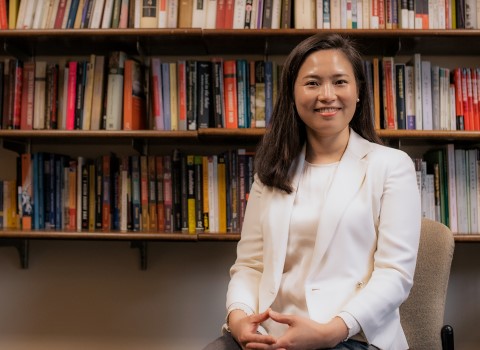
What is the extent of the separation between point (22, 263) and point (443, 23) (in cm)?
182

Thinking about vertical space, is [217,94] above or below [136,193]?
above

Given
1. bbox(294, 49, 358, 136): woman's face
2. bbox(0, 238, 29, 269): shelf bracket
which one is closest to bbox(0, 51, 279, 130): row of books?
bbox(0, 238, 29, 269): shelf bracket

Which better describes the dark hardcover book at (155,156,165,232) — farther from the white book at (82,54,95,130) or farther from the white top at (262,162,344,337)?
the white top at (262,162,344,337)

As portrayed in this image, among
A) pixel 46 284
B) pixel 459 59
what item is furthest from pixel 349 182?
pixel 46 284

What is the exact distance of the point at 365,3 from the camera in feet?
6.15

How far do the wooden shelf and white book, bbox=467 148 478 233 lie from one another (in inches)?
16.5

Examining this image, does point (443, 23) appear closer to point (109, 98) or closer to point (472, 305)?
point (472, 305)

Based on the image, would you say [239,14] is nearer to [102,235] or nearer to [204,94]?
[204,94]

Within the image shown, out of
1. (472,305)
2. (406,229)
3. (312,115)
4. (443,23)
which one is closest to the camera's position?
(406,229)

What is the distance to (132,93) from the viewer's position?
192 centimetres

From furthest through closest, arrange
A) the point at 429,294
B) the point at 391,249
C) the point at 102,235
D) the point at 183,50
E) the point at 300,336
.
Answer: the point at 183,50, the point at 102,235, the point at 429,294, the point at 391,249, the point at 300,336

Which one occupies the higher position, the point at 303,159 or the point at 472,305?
the point at 303,159

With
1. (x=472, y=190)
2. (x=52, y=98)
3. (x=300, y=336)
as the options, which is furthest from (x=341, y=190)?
(x=52, y=98)

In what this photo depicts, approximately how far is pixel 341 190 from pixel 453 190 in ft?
2.66
